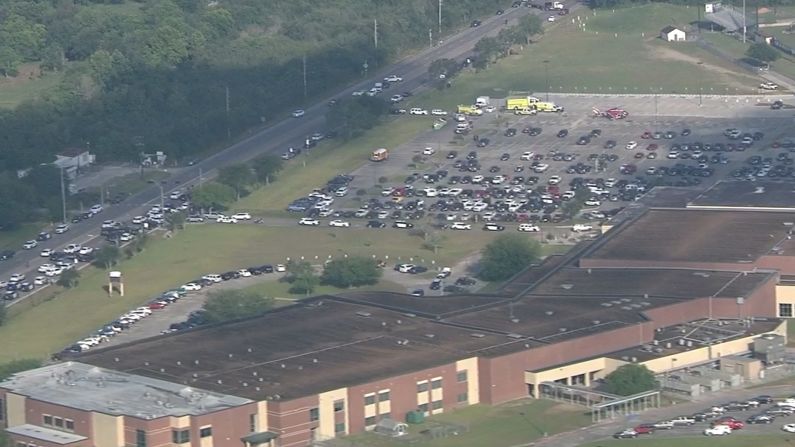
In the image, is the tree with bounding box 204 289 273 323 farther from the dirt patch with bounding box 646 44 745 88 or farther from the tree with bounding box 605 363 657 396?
the dirt patch with bounding box 646 44 745 88

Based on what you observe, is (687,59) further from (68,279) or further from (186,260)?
(68,279)

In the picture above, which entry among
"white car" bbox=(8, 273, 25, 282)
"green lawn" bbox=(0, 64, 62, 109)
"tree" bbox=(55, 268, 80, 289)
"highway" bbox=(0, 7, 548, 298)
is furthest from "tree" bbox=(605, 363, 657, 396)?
"green lawn" bbox=(0, 64, 62, 109)

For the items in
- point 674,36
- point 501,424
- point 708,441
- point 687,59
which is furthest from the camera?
point 674,36

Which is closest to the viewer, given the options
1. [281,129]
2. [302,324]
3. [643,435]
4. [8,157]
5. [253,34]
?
[643,435]

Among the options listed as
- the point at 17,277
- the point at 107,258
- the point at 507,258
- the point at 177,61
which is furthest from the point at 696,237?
the point at 177,61

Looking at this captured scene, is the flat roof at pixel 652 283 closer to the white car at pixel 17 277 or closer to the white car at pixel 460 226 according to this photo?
the white car at pixel 460 226

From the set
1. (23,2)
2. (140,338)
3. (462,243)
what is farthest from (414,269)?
(23,2)

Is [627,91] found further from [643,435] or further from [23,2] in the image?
[643,435]
